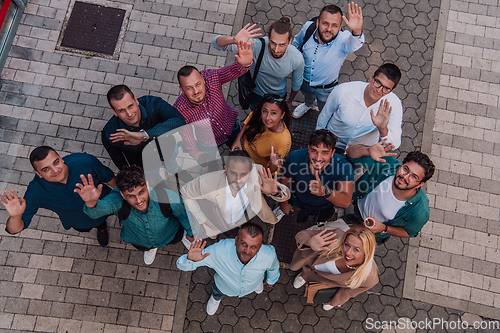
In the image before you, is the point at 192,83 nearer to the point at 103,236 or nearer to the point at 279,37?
the point at 279,37

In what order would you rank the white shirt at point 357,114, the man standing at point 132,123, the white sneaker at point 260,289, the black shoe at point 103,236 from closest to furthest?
the man standing at point 132,123 < the white shirt at point 357,114 < the white sneaker at point 260,289 < the black shoe at point 103,236

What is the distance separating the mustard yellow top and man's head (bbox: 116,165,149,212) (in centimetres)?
143

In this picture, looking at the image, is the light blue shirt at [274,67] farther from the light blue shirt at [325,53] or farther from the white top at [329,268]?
the white top at [329,268]

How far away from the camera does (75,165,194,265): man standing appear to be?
3217 millimetres

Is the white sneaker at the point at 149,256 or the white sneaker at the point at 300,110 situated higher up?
the white sneaker at the point at 300,110

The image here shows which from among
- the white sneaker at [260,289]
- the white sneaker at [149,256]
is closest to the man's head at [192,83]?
the white sneaker at [149,256]

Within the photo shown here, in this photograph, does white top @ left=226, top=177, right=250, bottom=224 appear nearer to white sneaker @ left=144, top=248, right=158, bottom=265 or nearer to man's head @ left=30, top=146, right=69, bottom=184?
white sneaker @ left=144, top=248, right=158, bottom=265

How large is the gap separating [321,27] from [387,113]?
54.6 inches

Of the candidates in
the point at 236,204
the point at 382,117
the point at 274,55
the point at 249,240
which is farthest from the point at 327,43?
the point at 249,240

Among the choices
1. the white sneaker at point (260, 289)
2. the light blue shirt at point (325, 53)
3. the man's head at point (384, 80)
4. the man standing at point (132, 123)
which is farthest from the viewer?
the white sneaker at point (260, 289)

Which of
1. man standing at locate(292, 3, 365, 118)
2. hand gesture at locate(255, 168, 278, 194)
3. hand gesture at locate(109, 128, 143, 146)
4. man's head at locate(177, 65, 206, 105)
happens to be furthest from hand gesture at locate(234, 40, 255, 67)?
hand gesture at locate(109, 128, 143, 146)

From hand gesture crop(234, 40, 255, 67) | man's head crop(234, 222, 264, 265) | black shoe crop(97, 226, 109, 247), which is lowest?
black shoe crop(97, 226, 109, 247)

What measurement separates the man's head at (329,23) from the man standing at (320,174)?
4.76ft

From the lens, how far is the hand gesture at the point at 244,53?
3945 mm
